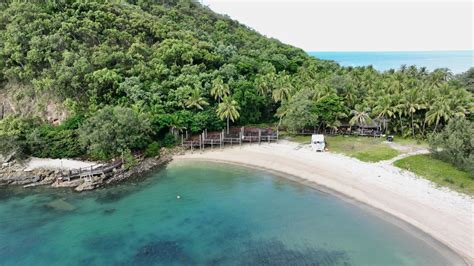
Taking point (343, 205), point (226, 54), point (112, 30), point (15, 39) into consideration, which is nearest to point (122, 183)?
point (343, 205)

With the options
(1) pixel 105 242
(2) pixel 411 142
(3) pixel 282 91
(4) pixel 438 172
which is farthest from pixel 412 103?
(1) pixel 105 242

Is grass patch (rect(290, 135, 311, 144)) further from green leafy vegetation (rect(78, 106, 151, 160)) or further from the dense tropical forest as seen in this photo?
green leafy vegetation (rect(78, 106, 151, 160))

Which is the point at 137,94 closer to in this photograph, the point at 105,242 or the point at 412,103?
the point at 105,242

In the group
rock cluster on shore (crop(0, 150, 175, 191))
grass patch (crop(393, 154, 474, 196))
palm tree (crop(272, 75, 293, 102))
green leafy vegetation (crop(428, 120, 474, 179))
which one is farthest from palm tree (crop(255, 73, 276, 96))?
green leafy vegetation (crop(428, 120, 474, 179))

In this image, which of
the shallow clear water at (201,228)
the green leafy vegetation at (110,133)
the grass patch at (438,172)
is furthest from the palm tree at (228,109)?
the grass patch at (438,172)

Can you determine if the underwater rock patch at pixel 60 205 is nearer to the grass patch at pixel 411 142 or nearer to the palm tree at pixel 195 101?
the palm tree at pixel 195 101
